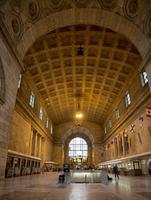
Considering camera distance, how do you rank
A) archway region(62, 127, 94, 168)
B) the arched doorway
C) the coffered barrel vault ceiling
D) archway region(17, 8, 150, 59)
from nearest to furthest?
archway region(17, 8, 150, 59) → the coffered barrel vault ceiling → archway region(62, 127, 94, 168) → the arched doorway

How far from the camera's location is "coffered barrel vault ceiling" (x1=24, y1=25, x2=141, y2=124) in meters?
16.3

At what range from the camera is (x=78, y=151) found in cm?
4788

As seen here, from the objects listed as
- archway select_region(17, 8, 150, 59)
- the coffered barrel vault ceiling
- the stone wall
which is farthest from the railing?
the coffered barrel vault ceiling

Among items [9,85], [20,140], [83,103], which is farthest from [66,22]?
[83,103]

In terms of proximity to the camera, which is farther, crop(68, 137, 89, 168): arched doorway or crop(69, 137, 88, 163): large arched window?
crop(69, 137, 88, 163): large arched window

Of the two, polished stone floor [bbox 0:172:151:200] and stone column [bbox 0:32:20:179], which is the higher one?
stone column [bbox 0:32:20:179]

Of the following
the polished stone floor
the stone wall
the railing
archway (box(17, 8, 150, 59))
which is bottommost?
the railing

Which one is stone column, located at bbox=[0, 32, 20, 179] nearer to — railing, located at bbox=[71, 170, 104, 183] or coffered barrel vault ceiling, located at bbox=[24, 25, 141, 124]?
railing, located at bbox=[71, 170, 104, 183]

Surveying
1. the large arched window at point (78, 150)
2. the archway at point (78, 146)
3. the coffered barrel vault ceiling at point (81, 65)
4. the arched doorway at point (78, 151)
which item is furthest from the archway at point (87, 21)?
the large arched window at point (78, 150)

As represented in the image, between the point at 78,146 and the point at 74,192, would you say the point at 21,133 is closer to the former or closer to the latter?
the point at 74,192

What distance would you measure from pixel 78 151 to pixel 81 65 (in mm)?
33067

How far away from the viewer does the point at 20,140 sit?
18.4 meters

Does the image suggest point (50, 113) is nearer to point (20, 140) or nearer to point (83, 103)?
point (83, 103)

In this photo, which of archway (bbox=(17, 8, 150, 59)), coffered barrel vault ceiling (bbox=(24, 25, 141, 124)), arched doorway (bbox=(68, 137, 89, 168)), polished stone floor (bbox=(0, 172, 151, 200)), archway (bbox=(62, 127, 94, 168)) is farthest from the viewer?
arched doorway (bbox=(68, 137, 89, 168))
